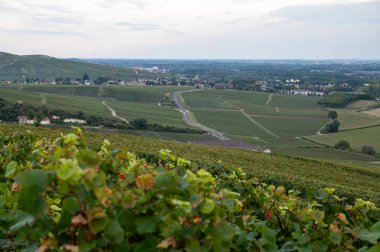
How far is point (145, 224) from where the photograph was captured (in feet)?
6.67

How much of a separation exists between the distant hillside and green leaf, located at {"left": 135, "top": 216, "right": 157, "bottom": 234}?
168 meters

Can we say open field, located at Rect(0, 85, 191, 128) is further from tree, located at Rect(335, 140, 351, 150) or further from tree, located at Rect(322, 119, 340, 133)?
tree, located at Rect(322, 119, 340, 133)

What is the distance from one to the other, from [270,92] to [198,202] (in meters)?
138

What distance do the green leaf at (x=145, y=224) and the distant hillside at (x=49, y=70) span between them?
167920 millimetres

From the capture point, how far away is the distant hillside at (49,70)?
16512 centimetres

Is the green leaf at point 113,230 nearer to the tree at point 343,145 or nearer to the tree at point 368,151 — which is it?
the tree at point 368,151

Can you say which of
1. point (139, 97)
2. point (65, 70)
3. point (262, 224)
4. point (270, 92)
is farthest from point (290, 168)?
point (65, 70)

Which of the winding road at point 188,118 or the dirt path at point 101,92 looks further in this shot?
the dirt path at point 101,92

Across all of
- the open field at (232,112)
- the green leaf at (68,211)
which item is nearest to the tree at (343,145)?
the open field at (232,112)

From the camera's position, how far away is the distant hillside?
165125 millimetres

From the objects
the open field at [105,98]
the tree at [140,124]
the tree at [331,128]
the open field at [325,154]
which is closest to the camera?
the open field at [325,154]

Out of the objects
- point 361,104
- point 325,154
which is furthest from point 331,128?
point 361,104

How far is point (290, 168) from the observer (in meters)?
28.4

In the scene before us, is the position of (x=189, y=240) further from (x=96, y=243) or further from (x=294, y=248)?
(x=294, y=248)
